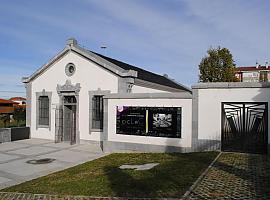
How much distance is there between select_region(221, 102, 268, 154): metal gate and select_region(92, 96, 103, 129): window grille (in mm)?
8139

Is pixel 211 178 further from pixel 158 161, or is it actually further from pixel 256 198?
pixel 158 161

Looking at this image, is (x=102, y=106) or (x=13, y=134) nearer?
(x=102, y=106)

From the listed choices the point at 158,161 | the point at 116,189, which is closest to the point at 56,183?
the point at 116,189

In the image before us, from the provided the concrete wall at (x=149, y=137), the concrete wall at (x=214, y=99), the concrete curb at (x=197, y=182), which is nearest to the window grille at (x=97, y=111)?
the concrete wall at (x=149, y=137)

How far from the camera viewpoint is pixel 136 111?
1419 centimetres

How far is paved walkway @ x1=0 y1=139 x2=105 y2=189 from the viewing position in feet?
33.9

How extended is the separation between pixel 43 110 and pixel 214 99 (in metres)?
13.2

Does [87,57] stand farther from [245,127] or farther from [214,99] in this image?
[245,127]

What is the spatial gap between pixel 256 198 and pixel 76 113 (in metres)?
13.7

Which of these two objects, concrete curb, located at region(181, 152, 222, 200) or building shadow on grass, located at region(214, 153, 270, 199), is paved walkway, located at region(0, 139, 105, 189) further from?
building shadow on grass, located at region(214, 153, 270, 199)

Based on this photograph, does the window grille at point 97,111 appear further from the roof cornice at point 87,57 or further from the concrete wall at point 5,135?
the concrete wall at point 5,135

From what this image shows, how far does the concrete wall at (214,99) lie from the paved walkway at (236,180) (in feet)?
6.39

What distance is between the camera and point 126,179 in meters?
8.53

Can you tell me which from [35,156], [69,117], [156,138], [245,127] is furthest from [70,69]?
[245,127]
